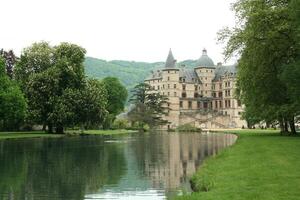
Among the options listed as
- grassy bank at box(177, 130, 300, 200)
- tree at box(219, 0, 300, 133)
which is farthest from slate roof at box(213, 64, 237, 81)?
grassy bank at box(177, 130, 300, 200)

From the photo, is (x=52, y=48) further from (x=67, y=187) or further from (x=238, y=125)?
(x=238, y=125)

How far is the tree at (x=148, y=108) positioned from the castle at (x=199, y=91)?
15.7 feet

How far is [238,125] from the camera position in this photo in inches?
→ 5226

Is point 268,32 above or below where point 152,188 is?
above

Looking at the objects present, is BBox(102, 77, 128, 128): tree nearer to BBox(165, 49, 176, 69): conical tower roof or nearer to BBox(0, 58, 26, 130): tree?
BBox(165, 49, 176, 69): conical tower roof

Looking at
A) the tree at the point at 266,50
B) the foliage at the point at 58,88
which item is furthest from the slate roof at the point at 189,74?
the tree at the point at 266,50

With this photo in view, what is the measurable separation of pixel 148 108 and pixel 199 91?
33.5 meters

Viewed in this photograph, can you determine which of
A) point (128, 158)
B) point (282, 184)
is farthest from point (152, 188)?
point (128, 158)

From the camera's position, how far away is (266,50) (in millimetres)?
40188

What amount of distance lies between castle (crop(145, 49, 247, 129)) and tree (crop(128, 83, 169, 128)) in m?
4.79

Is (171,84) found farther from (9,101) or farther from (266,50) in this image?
(266,50)

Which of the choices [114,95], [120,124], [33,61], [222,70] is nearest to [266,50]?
[33,61]

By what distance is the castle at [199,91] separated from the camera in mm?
134625

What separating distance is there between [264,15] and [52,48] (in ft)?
142
